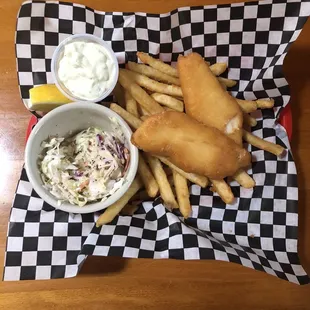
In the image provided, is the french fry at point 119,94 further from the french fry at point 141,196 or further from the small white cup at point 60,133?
the french fry at point 141,196

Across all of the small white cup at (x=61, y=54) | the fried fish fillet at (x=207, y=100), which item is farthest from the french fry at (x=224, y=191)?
the small white cup at (x=61, y=54)

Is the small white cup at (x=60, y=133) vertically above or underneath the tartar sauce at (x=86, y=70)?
underneath

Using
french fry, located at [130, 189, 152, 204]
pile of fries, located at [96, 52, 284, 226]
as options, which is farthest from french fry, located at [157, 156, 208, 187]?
french fry, located at [130, 189, 152, 204]

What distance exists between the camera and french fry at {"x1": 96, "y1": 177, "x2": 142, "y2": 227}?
1.07 meters

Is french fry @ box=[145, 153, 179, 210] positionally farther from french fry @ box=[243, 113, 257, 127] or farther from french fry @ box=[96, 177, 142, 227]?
french fry @ box=[243, 113, 257, 127]

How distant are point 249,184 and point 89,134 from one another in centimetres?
41

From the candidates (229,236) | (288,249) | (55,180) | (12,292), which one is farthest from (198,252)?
(12,292)

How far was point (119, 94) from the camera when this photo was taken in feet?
3.77

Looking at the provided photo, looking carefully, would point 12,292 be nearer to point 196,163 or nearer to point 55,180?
point 55,180

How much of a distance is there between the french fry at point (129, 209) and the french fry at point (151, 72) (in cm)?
33

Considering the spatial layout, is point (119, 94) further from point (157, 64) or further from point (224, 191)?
point (224, 191)

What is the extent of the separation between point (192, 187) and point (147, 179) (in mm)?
132

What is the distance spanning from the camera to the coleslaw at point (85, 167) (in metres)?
1.05

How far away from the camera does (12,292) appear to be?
114cm
